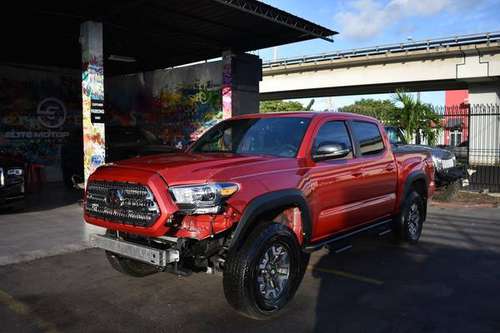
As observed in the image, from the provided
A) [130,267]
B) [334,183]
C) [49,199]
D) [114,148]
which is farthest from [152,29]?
[334,183]

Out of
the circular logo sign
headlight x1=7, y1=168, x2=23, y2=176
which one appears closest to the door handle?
headlight x1=7, y1=168, x2=23, y2=176

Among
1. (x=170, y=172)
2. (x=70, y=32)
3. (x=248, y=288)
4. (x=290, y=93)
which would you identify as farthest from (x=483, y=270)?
(x=290, y=93)

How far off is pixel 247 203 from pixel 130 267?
196 cm

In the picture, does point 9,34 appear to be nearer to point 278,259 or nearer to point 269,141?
point 269,141

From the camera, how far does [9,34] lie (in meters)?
12.5

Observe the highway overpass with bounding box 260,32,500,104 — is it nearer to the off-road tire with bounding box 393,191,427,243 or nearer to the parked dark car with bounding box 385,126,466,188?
the parked dark car with bounding box 385,126,466,188

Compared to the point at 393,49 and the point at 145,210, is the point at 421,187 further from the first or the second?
the point at 393,49

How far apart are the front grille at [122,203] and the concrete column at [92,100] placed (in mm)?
5519

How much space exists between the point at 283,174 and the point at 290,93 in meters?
34.9

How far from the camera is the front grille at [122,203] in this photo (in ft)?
13.6

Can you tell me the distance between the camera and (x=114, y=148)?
12797mm

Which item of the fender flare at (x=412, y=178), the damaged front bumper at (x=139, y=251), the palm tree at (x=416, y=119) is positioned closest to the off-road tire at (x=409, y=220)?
the fender flare at (x=412, y=178)

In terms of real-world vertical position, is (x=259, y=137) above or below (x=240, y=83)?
below

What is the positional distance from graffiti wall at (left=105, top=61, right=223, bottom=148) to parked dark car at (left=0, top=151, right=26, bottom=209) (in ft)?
19.0
